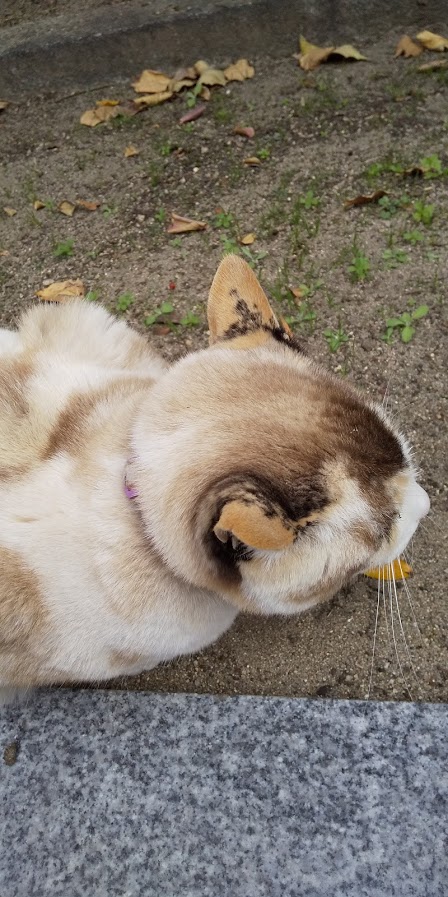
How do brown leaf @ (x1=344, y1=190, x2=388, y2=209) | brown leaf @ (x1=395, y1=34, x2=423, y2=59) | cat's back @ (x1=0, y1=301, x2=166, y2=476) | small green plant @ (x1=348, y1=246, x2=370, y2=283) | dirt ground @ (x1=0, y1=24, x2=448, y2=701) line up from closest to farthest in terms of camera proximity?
cat's back @ (x1=0, y1=301, x2=166, y2=476), dirt ground @ (x1=0, y1=24, x2=448, y2=701), small green plant @ (x1=348, y1=246, x2=370, y2=283), brown leaf @ (x1=344, y1=190, x2=388, y2=209), brown leaf @ (x1=395, y1=34, x2=423, y2=59)

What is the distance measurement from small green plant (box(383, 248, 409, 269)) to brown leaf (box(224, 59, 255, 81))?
1896mm

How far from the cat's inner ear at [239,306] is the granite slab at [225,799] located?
4.21 feet

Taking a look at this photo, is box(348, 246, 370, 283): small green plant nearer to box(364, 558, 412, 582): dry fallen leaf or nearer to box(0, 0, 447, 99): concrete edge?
box(364, 558, 412, 582): dry fallen leaf

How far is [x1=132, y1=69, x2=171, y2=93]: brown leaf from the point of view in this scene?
446 cm

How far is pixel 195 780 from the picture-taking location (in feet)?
7.14

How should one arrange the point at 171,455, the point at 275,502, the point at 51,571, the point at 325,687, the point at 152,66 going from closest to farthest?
the point at 275,502 < the point at 171,455 < the point at 51,571 < the point at 325,687 < the point at 152,66

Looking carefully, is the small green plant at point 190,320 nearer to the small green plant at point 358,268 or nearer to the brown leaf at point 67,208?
the small green plant at point 358,268

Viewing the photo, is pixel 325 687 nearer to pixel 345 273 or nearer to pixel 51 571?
pixel 51 571

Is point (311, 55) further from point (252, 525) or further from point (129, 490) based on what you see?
point (252, 525)

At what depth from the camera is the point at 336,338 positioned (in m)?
3.19

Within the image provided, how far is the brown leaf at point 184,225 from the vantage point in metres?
3.77

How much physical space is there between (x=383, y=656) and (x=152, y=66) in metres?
4.20

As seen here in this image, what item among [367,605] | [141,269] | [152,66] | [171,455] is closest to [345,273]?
[141,269]

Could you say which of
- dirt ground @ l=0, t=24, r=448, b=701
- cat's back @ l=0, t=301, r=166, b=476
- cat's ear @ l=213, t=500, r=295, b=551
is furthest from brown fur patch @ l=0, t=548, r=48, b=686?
cat's ear @ l=213, t=500, r=295, b=551
